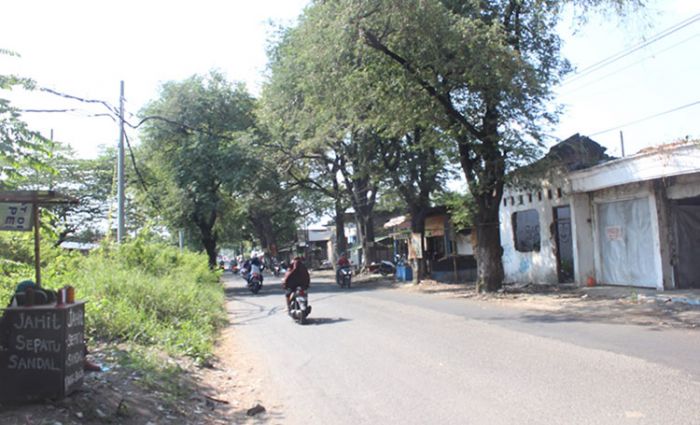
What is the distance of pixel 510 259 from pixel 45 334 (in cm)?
1948

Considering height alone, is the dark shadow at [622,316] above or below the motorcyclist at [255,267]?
below

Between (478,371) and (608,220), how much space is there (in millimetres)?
12118

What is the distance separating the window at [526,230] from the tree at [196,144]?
1276 cm

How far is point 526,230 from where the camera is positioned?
21500 millimetres

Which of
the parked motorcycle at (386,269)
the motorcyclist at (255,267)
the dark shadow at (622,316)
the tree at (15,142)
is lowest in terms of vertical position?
the dark shadow at (622,316)

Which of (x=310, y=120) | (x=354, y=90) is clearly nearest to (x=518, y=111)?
(x=354, y=90)

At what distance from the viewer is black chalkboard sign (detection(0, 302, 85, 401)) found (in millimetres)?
5246

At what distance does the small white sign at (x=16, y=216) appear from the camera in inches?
234

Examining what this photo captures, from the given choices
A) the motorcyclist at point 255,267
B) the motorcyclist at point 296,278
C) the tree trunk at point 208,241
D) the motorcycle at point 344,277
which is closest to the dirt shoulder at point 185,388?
the motorcyclist at point 296,278

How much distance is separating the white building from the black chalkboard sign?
43.9 ft

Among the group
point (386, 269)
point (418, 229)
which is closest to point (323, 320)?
point (418, 229)

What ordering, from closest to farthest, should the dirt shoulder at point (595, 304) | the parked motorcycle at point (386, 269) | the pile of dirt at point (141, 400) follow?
1. the pile of dirt at point (141, 400)
2. the dirt shoulder at point (595, 304)
3. the parked motorcycle at point (386, 269)

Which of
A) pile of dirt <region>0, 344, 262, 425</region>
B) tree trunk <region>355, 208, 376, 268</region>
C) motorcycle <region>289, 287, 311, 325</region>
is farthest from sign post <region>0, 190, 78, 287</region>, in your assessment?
tree trunk <region>355, 208, 376, 268</region>

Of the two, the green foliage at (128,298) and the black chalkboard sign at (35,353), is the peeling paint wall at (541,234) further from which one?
the black chalkboard sign at (35,353)
